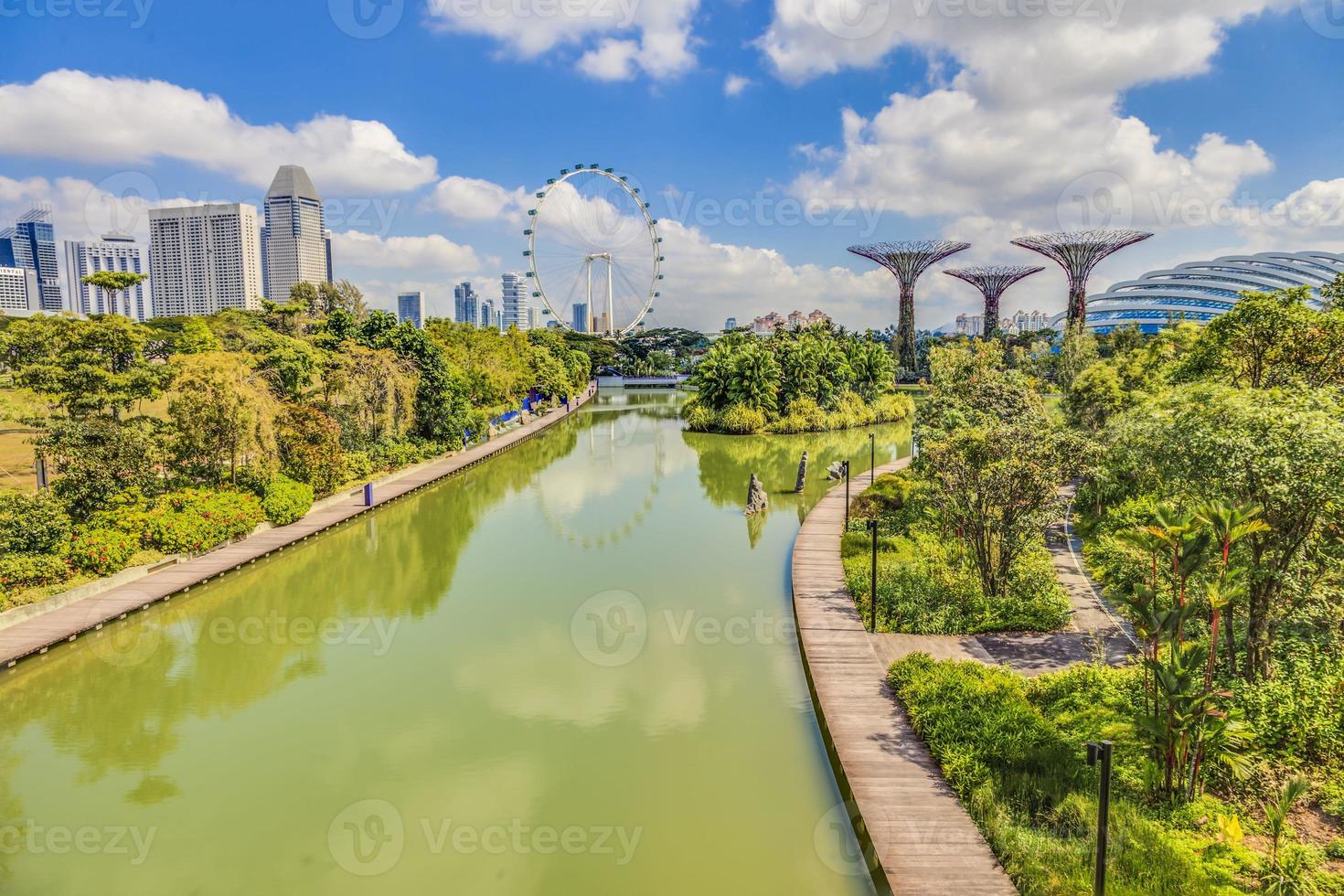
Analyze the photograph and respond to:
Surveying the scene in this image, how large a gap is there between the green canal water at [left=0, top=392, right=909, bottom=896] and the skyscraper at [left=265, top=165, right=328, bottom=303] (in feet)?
495

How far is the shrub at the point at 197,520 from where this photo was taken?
15995mm

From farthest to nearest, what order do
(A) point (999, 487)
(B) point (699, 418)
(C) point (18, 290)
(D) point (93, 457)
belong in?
(C) point (18, 290) → (B) point (699, 418) → (D) point (93, 457) → (A) point (999, 487)

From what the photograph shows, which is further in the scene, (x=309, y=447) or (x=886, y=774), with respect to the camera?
(x=309, y=447)

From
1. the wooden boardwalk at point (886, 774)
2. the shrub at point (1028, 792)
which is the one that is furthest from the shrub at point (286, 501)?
the shrub at point (1028, 792)

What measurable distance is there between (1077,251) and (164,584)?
6183 cm

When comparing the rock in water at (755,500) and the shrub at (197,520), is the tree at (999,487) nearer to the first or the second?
the rock in water at (755,500)

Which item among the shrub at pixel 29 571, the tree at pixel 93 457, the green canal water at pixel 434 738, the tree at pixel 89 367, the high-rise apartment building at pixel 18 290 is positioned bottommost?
the green canal water at pixel 434 738

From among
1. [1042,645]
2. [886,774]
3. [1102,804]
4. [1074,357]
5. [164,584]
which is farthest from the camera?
[1074,357]

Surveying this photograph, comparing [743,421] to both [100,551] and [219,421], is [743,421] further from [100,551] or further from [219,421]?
[100,551]

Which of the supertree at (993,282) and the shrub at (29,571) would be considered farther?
the supertree at (993,282)

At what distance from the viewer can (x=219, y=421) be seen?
1838 cm

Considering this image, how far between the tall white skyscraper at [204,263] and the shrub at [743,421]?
3989 inches

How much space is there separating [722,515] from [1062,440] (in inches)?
435

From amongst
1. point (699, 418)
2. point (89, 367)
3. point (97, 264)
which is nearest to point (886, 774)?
point (89, 367)
